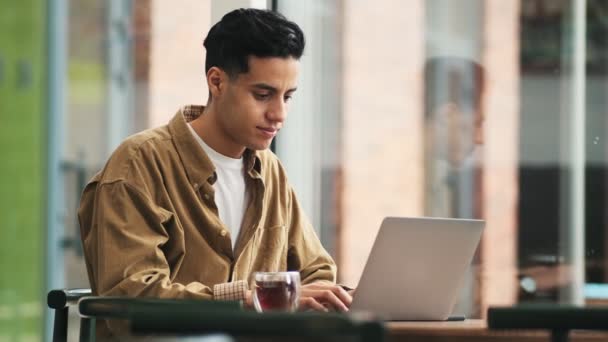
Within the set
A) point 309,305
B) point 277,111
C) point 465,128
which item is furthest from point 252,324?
point 465,128

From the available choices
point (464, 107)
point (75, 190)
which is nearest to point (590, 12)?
point (464, 107)

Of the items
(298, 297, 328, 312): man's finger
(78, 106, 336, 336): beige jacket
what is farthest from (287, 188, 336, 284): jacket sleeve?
(298, 297, 328, 312): man's finger

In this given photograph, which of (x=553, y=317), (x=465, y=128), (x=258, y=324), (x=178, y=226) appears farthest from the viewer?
(x=465, y=128)

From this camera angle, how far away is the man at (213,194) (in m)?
2.36

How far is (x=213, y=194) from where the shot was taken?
2566 mm

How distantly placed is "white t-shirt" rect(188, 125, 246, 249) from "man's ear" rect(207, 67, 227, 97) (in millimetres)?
104

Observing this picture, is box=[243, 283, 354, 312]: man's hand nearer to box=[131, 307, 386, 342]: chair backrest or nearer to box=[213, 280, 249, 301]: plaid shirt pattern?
box=[213, 280, 249, 301]: plaid shirt pattern

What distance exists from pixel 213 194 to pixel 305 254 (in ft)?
1.21

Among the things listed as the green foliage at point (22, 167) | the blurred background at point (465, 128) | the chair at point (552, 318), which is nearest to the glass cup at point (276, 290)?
the chair at point (552, 318)

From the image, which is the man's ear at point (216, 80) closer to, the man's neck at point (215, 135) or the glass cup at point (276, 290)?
the man's neck at point (215, 135)

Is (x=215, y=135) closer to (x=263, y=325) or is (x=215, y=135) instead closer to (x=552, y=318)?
(x=552, y=318)

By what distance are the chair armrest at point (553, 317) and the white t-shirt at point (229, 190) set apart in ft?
3.45

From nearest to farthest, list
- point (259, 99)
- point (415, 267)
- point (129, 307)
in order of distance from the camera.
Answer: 1. point (129, 307)
2. point (415, 267)
3. point (259, 99)

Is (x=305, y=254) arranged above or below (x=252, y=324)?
below
